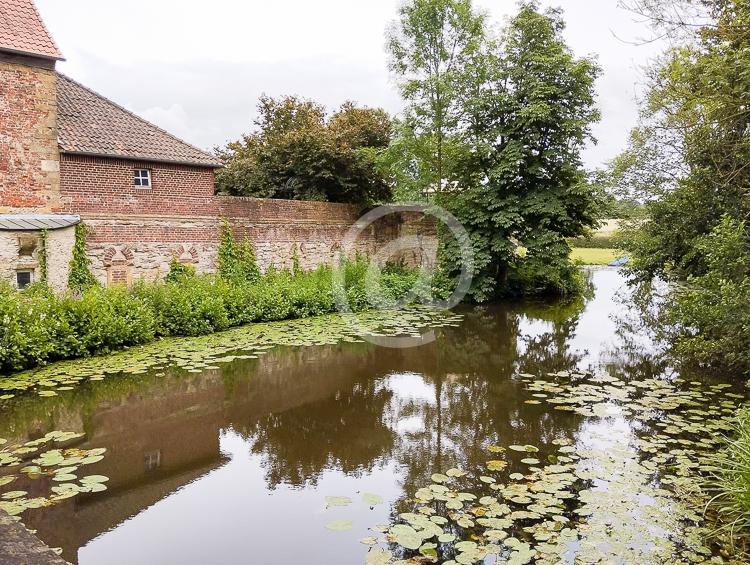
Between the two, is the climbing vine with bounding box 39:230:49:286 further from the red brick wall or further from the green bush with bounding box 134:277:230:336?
the green bush with bounding box 134:277:230:336

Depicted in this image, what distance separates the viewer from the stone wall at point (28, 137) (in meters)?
Result: 11.7

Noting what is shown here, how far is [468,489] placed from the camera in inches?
197

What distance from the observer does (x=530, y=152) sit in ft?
59.9

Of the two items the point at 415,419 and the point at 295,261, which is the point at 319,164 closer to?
the point at 295,261

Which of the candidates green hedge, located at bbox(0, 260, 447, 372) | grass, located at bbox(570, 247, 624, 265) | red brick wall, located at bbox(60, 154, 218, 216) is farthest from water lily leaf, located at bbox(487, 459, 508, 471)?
grass, located at bbox(570, 247, 624, 265)

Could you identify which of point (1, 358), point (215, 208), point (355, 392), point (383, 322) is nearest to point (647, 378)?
point (355, 392)

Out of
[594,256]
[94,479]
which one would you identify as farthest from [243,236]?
[594,256]

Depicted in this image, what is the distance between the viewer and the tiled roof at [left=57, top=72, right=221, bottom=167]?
13.3 m

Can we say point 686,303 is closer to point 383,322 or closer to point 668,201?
point 668,201

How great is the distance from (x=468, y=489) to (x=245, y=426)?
10.6 ft

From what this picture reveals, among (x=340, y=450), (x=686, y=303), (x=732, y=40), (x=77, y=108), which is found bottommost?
(x=340, y=450)

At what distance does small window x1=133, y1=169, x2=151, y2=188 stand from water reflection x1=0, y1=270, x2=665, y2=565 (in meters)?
7.05

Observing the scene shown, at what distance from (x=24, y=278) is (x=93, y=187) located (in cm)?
292

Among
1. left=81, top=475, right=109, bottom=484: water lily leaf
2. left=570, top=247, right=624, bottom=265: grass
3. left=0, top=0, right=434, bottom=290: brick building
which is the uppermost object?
left=0, top=0, right=434, bottom=290: brick building
